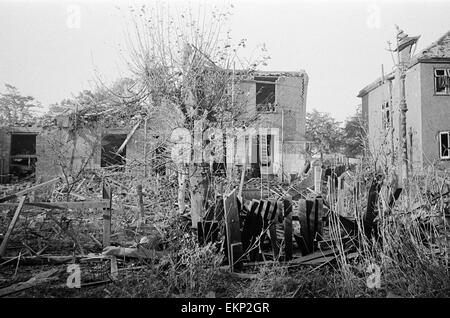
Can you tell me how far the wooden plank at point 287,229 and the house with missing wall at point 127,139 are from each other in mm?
8471

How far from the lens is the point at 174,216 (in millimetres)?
4867

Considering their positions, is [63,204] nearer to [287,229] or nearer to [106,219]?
[106,219]

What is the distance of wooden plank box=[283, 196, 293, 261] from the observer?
405 cm

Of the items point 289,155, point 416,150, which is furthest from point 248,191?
point 416,150

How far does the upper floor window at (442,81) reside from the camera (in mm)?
14359

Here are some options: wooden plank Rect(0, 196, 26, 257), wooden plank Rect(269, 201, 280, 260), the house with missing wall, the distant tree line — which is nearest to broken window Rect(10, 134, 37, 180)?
the house with missing wall

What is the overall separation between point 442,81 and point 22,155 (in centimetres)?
2176

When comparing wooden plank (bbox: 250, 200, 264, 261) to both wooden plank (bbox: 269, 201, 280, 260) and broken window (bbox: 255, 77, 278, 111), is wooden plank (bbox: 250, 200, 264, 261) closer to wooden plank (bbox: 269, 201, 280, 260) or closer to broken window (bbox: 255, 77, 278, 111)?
wooden plank (bbox: 269, 201, 280, 260)

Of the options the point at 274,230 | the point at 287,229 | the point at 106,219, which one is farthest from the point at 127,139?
the point at 287,229

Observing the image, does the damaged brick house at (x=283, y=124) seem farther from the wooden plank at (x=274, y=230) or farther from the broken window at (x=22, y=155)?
the broken window at (x=22, y=155)

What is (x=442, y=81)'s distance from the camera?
14.5m

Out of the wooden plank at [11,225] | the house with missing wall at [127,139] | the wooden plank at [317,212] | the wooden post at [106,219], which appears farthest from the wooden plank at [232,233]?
the house with missing wall at [127,139]
